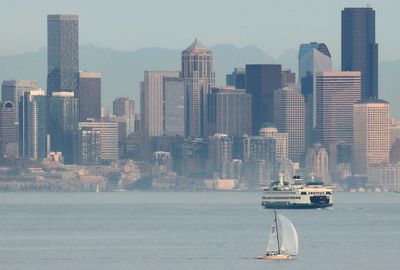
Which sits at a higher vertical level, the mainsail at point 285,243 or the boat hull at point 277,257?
the mainsail at point 285,243

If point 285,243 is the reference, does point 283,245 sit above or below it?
below

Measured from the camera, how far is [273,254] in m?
153

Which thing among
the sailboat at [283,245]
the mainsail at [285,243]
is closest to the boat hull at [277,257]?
the sailboat at [283,245]

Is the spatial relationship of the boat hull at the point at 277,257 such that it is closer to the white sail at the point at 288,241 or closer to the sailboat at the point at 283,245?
the sailboat at the point at 283,245

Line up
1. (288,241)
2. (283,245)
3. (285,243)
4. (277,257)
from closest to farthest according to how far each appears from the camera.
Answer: (277,257)
(288,241)
(285,243)
(283,245)

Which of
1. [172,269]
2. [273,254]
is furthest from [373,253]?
[172,269]

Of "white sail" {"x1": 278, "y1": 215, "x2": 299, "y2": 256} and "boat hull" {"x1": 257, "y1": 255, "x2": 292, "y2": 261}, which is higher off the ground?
"white sail" {"x1": 278, "y1": 215, "x2": 299, "y2": 256}

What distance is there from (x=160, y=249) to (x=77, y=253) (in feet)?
31.7

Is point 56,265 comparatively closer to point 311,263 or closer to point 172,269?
point 172,269

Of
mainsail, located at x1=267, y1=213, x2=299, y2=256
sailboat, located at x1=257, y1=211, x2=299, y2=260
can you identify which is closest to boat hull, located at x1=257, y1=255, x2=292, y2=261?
sailboat, located at x1=257, y1=211, x2=299, y2=260

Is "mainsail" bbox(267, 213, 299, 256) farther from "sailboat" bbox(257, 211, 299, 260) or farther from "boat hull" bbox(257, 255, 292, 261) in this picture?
"boat hull" bbox(257, 255, 292, 261)

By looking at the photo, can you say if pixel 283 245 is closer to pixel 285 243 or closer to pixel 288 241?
pixel 285 243

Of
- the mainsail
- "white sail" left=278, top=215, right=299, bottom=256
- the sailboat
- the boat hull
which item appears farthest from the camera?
the mainsail

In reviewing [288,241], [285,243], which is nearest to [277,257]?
[285,243]
